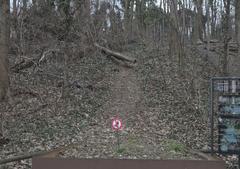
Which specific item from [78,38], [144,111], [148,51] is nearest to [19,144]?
[144,111]

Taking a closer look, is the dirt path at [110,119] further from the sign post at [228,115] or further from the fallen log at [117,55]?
the fallen log at [117,55]

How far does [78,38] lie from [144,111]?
9494mm

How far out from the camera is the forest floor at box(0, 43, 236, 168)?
31.3 ft

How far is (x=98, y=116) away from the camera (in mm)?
13719

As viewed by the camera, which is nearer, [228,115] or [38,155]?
[228,115]

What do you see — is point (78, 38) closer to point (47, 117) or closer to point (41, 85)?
point (41, 85)

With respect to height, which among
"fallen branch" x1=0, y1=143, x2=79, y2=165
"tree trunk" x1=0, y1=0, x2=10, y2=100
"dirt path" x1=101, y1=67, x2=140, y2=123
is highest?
"tree trunk" x1=0, y1=0, x2=10, y2=100

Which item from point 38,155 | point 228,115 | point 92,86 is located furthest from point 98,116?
point 228,115

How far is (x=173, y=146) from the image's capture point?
30.5 feet

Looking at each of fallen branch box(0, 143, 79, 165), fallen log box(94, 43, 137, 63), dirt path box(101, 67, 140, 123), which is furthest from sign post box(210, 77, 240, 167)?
fallen log box(94, 43, 137, 63)

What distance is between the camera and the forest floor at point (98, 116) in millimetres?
9539

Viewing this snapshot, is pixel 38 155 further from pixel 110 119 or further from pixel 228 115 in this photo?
pixel 110 119

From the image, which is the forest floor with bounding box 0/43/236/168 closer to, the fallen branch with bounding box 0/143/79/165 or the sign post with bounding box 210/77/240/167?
the fallen branch with bounding box 0/143/79/165

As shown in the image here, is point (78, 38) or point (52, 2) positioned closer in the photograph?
point (52, 2)
